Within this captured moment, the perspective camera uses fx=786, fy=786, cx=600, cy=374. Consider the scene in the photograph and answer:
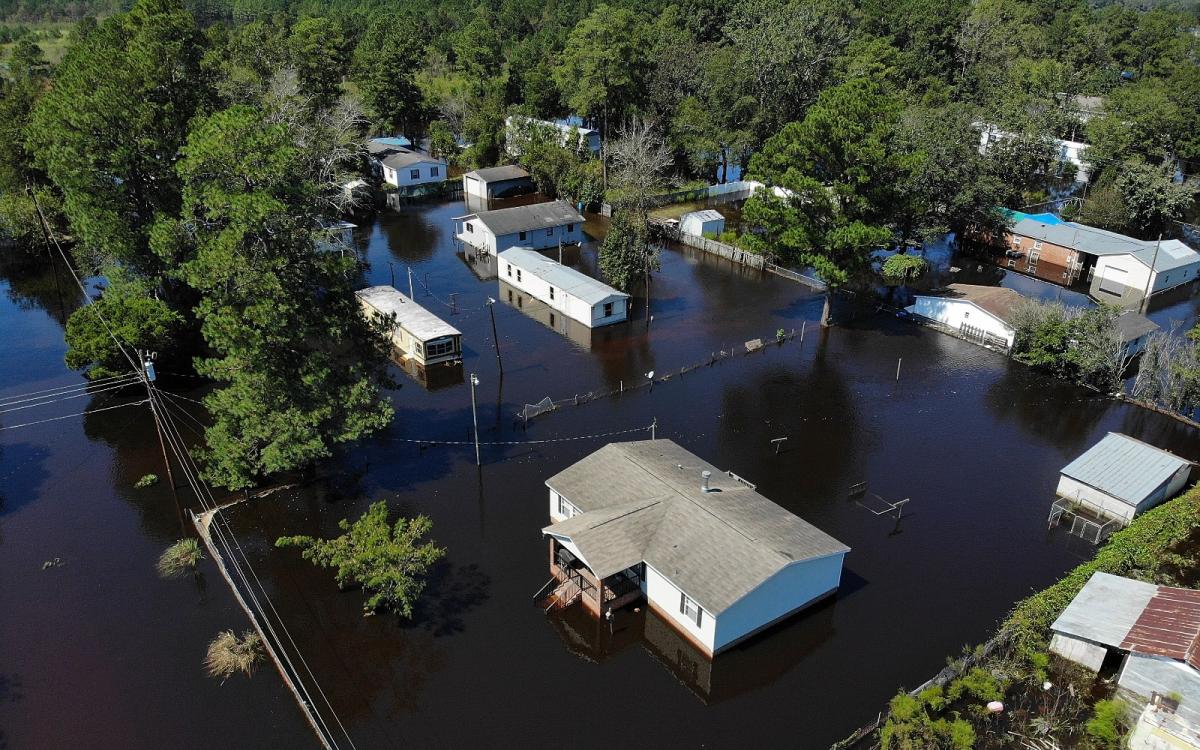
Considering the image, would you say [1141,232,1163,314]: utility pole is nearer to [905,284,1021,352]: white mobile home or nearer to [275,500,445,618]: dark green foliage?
[905,284,1021,352]: white mobile home

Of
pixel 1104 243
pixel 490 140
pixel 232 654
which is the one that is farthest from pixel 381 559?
pixel 490 140

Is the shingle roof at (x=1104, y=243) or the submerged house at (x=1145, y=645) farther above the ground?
the shingle roof at (x=1104, y=243)

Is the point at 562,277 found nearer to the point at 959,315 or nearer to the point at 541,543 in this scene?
the point at 541,543

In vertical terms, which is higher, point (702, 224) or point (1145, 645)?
point (702, 224)

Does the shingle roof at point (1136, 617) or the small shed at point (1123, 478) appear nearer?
the shingle roof at point (1136, 617)

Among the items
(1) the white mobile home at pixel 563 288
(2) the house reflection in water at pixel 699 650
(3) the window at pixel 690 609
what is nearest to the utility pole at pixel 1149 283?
(1) the white mobile home at pixel 563 288

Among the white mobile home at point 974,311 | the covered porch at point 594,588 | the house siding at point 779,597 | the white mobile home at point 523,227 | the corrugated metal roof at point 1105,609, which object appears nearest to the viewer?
the corrugated metal roof at point 1105,609

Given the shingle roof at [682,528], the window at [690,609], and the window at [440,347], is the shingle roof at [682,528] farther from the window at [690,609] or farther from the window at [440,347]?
the window at [440,347]
